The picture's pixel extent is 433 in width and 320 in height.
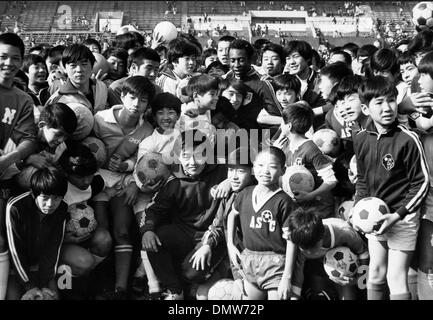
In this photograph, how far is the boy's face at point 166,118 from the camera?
16.5 ft

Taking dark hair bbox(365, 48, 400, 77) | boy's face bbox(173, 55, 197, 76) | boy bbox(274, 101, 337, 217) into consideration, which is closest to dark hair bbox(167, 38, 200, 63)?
boy's face bbox(173, 55, 197, 76)

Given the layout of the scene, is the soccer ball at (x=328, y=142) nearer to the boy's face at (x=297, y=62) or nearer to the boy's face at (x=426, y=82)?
the boy's face at (x=426, y=82)

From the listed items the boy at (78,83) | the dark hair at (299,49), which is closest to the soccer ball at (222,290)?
the boy at (78,83)

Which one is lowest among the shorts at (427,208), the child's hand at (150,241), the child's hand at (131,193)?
the child's hand at (150,241)

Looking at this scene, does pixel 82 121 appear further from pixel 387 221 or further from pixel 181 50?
pixel 387 221

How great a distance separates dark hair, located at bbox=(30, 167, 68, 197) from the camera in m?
4.23

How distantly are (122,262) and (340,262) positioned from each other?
6.16 feet

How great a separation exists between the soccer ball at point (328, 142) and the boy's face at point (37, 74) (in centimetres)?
Answer: 383

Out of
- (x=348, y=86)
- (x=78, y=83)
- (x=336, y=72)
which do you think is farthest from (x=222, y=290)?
(x=336, y=72)

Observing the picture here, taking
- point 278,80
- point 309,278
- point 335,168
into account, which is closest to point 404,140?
point 335,168

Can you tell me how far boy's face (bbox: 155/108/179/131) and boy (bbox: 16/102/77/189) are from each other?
84 cm

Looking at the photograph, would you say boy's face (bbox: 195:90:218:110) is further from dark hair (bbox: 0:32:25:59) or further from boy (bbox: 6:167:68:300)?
dark hair (bbox: 0:32:25:59)

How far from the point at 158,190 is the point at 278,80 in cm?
199

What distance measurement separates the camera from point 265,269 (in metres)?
4.29
